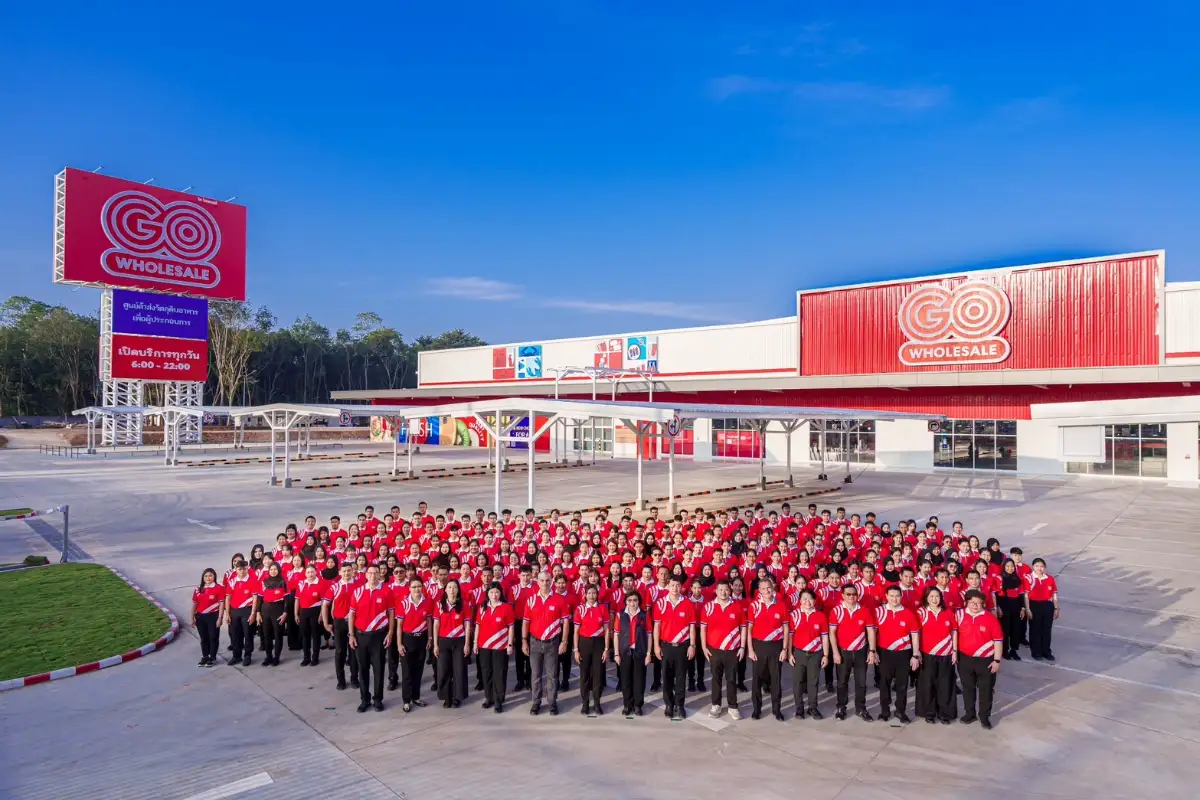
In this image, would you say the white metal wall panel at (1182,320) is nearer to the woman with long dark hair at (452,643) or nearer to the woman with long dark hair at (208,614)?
the woman with long dark hair at (452,643)

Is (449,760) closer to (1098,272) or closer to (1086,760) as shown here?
(1086,760)

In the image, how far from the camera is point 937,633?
7.12 meters

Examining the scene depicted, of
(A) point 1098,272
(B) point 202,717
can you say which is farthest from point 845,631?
(A) point 1098,272

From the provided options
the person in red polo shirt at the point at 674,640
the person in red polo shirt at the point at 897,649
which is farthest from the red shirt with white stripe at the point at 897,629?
the person in red polo shirt at the point at 674,640

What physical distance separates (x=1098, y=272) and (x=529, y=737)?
108ft

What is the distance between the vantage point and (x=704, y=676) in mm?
8664

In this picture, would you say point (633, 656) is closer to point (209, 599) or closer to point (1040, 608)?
point (209, 599)

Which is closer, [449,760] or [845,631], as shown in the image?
[449,760]

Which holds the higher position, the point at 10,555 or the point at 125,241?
the point at 125,241

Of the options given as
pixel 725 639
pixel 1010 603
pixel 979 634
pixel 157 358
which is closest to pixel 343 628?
pixel 725 639

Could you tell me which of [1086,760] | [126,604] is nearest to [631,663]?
[1086,760]

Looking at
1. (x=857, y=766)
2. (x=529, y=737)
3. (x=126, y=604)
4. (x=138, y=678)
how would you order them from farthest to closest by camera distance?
(x=126, y=604) → (x=138, y=678) → (x=529, y=737) → (x=857, y=766)

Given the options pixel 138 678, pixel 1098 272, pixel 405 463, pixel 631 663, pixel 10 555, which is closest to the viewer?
pixel 631 663

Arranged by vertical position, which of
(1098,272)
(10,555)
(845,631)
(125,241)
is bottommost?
(10,555)
